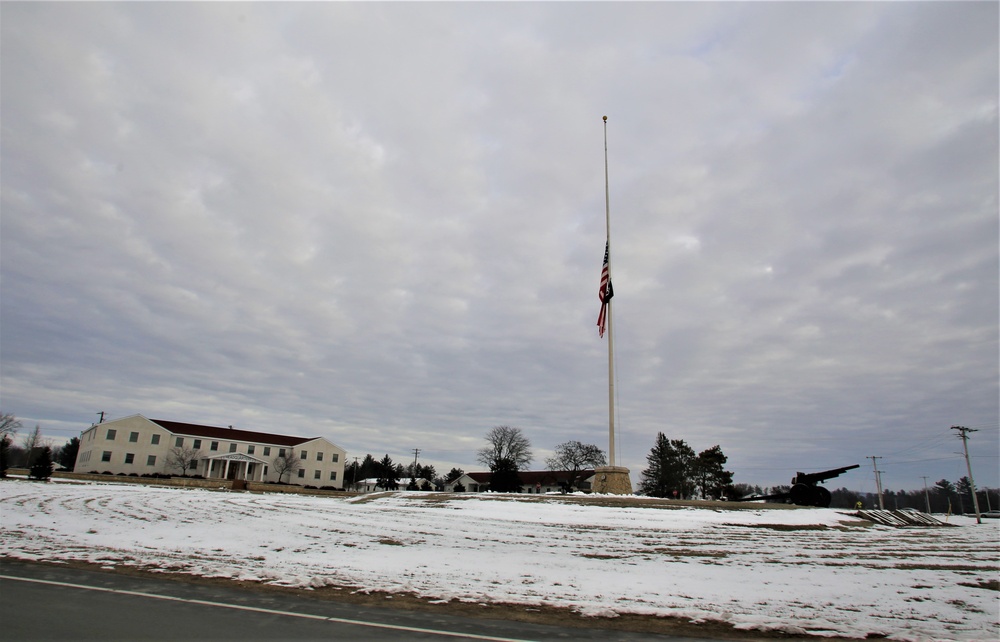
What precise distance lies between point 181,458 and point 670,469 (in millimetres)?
66385

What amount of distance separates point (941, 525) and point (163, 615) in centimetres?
4669

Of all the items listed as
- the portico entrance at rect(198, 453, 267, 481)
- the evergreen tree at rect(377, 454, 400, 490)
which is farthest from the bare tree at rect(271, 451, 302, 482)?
the evergreen tree at rect(377, 454, 400, 490)

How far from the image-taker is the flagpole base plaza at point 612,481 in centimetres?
3367

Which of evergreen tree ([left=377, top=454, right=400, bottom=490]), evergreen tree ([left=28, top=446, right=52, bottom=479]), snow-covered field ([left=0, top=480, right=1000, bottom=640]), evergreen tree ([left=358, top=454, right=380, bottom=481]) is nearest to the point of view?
snow-covered field ([left=0, top=480, right=1000, bottom=640])

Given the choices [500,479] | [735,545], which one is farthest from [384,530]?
[500,479]

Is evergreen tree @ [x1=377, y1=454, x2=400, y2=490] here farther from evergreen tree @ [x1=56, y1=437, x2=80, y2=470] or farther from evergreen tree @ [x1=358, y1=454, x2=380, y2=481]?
evergreen tree @ [x1=56, y1=437, x2=80, y2=470]

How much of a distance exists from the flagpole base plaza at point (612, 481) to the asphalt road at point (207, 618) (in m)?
26.5

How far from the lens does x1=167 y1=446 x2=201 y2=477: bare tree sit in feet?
245

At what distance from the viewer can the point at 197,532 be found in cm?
1731

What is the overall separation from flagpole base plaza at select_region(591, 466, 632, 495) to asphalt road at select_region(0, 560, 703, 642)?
26543 mm

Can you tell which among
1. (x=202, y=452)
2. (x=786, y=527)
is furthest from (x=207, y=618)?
(x=202, y=452)

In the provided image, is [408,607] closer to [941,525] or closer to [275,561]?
[275,561]

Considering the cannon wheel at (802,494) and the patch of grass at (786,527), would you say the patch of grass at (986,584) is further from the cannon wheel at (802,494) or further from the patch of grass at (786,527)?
the cannon wheel at (802,494)

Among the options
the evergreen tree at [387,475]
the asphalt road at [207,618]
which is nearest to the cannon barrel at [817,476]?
the asphalt road at [207,618]
